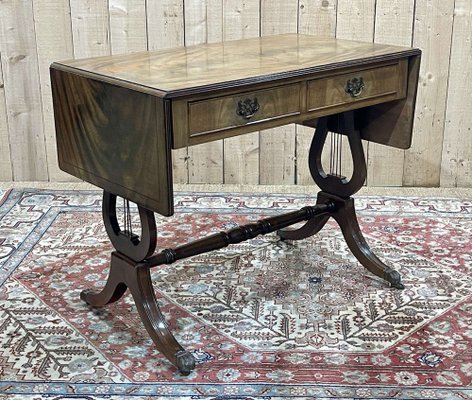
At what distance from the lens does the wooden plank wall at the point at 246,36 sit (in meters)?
3.69

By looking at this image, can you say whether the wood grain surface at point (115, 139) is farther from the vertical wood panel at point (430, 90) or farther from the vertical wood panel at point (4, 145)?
the vertical wood panel at point (430, 90)

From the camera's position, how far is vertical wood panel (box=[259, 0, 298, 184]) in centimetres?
370

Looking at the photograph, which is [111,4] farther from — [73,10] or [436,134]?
[436,134]

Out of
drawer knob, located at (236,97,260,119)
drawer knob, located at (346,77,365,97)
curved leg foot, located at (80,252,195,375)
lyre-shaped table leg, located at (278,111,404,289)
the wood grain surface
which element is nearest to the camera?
the wood grain surface

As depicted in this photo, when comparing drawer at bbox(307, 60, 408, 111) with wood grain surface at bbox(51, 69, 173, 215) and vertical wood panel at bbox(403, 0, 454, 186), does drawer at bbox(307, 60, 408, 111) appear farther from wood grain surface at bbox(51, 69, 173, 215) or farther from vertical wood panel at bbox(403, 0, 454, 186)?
vertical wood panel at bbox(403, 0, 454, 186)

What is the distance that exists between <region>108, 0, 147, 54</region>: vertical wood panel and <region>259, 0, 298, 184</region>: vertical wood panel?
57cm

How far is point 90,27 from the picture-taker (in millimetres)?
3756

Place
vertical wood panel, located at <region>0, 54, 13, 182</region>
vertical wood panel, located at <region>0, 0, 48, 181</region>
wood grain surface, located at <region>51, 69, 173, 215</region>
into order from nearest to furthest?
wood grain surface, located at <region>51, 69, 173, 215</region>
vertical wood panel, located at <region>0, 0, 48, 181</region>
vertical wood panel, located at <region>0, 54, 13, 182</region>

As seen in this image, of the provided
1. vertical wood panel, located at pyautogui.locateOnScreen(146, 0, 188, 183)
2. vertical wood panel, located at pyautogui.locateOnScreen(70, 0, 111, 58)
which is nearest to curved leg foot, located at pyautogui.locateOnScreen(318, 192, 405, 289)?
vertical wood panel, located at pyautogui.locateOnScreen(146, 0, 188, 183)

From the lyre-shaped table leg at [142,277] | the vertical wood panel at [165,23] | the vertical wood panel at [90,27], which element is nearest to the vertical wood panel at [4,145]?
the vertical wood panel at [90,27]

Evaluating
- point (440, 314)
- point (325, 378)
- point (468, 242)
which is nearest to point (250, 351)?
point (325, 378)

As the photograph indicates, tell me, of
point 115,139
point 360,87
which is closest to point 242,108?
point 115,139

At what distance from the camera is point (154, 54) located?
2.51m

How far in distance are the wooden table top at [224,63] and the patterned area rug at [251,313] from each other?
0.82 meters
